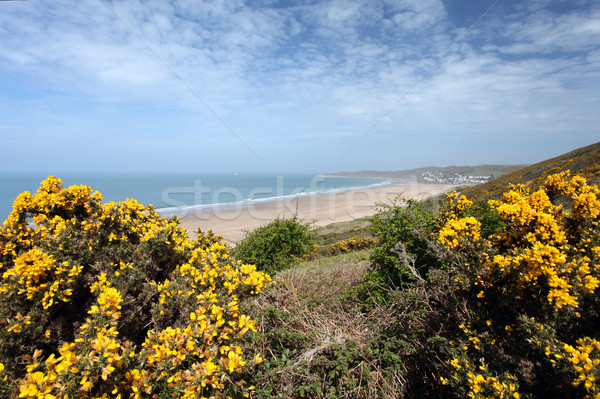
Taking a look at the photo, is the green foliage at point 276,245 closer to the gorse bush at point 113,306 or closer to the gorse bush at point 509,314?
the gorse bush at point 113,306

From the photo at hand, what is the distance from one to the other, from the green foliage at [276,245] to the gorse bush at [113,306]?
7.12 m

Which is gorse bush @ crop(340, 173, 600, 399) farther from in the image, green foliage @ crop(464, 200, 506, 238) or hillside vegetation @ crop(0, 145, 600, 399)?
green foliage @ crop(464, 200, 506, 238)

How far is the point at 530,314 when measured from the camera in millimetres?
2227

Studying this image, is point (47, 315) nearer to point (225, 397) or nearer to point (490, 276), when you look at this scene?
point (225, 397)

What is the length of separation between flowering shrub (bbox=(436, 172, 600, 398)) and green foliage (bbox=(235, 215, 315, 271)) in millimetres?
8865

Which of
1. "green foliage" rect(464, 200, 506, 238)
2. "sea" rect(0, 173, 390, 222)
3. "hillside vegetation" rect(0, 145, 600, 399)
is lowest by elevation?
"sea" rect(0, 173, 390, 222)

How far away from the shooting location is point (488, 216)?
4.43 meters

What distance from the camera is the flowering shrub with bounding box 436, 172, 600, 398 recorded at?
1884 millimetres

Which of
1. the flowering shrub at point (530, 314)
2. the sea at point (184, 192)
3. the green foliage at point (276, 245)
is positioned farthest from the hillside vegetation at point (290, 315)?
the sea at point (184, 192)

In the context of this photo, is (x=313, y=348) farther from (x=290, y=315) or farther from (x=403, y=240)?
(x=403, y=240)

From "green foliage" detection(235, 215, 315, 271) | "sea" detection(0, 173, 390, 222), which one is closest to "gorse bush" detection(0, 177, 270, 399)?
"green foliage" detection(235, 215, 315, 271)

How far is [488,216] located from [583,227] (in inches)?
61.8

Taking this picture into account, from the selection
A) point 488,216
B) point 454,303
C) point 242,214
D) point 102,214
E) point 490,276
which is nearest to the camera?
point 490,276

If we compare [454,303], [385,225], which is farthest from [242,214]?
[454,303]
